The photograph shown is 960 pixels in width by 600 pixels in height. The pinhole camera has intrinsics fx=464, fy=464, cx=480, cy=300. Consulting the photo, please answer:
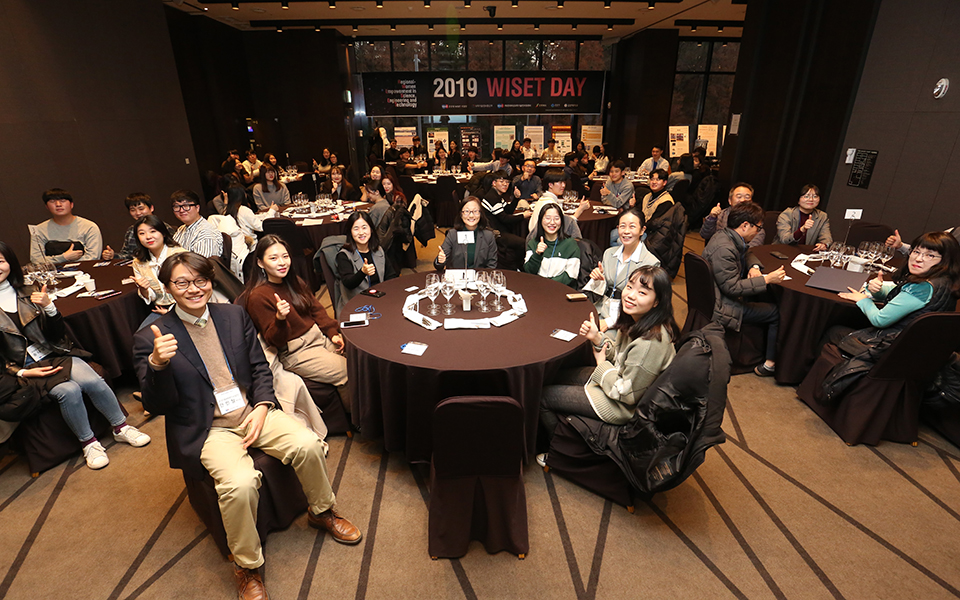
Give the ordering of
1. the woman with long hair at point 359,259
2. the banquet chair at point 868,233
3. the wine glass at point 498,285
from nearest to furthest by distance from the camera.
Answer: the wine glass at point 498,285 → the woman with long hair at point 359,259 → the banquet chair at point 868,233

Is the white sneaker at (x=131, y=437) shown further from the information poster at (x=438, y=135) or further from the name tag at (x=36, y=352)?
the information poster at (x=438, y=135)

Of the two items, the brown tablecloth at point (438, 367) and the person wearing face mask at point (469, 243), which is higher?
the person wearing face mask at point (469, 243)

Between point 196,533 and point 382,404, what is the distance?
48.2 inches

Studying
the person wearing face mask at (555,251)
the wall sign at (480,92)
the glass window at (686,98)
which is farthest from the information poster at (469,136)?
the person wearing face mask at (555,251)

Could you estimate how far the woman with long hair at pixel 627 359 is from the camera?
7.92ft

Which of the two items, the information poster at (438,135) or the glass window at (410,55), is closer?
the glass window at (410,55)

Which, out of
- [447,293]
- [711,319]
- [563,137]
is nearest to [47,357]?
[447,293]

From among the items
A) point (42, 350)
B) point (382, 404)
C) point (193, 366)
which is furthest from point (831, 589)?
point (42, 350)

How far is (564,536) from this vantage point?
254 centimetres

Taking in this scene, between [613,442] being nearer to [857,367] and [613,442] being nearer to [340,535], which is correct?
[340,535]

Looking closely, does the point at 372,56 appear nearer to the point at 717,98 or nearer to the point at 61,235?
the point at 717,98

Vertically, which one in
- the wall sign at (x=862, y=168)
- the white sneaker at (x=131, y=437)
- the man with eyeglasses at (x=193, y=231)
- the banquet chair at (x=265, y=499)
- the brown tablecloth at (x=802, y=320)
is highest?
the wall sign at (x=862, y=168)

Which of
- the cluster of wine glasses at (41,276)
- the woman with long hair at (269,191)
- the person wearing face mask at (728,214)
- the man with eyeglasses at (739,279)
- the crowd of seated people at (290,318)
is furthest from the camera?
the woman with long hair at (269,191)

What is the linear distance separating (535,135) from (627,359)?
13602mm
